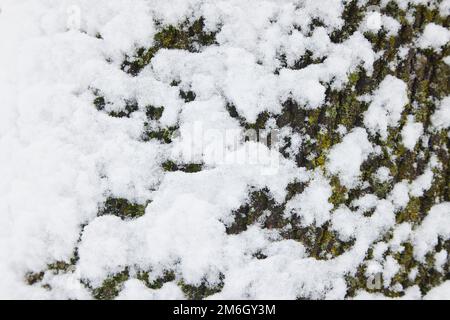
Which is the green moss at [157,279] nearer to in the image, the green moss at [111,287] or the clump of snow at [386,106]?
the green moss at [111,287]

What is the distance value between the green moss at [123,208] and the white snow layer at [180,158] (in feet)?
0.10

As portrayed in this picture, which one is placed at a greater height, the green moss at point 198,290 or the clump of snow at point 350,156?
the clump of snow at point 350,156

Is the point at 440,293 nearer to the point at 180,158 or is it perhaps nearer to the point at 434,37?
the point at 434,37

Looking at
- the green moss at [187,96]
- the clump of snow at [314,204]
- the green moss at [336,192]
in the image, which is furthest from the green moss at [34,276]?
the green moss at [336,192]

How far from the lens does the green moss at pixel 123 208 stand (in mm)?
1737

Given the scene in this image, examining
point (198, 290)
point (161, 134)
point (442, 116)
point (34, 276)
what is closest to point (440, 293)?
point (442, 116)

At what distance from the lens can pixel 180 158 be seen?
1771 millimetres

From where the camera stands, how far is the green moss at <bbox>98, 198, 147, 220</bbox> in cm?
174

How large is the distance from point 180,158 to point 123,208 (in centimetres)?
33

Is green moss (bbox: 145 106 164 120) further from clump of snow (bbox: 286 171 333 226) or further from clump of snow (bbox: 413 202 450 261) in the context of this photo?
clump of snow (bbox: 413 202 450 261)

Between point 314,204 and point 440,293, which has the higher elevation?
point 314,204

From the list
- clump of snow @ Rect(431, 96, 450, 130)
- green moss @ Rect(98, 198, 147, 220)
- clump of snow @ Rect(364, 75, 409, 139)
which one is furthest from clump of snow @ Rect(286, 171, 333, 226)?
green moss @ Rect(98, 198, 147, 220)

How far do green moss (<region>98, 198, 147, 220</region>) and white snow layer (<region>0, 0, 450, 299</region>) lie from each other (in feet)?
0.10
